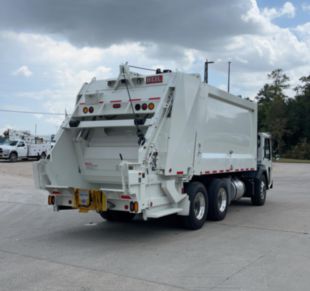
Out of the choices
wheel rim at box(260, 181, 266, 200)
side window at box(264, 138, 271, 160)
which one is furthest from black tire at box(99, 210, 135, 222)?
side window at box(264, 138, 271, 160)

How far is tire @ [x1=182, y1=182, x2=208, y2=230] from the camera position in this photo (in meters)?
8.98

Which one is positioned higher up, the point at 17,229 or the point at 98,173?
the point at 98,173

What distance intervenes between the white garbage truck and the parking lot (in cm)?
60

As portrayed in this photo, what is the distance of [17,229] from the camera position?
30.6ft

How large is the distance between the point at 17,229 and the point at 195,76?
196 inches

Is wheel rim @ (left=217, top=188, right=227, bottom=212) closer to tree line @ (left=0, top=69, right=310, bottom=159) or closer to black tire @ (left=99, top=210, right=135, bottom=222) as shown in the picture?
black tire @ (left=99, top=210, right=135, bottom=222)

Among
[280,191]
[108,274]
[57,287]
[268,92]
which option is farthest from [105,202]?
[268,92]

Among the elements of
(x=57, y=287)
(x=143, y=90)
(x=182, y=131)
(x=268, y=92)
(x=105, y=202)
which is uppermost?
(x=268, y=92)

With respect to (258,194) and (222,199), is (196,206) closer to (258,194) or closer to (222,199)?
(222,199)

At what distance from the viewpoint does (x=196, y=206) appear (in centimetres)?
939

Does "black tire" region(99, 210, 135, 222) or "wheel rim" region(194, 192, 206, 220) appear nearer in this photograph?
"wheel rim" region(194, 192, 206, 220)

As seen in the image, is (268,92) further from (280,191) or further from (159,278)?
(159,278)

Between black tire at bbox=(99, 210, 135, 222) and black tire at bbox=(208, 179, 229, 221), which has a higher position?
black tire at bbox=(208, 179, 229, 221)

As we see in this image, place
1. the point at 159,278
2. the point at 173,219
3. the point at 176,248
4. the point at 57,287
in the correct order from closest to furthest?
the point at 57,287 → the point at 159,278 → the point at 176,248 → the point at 173,219
